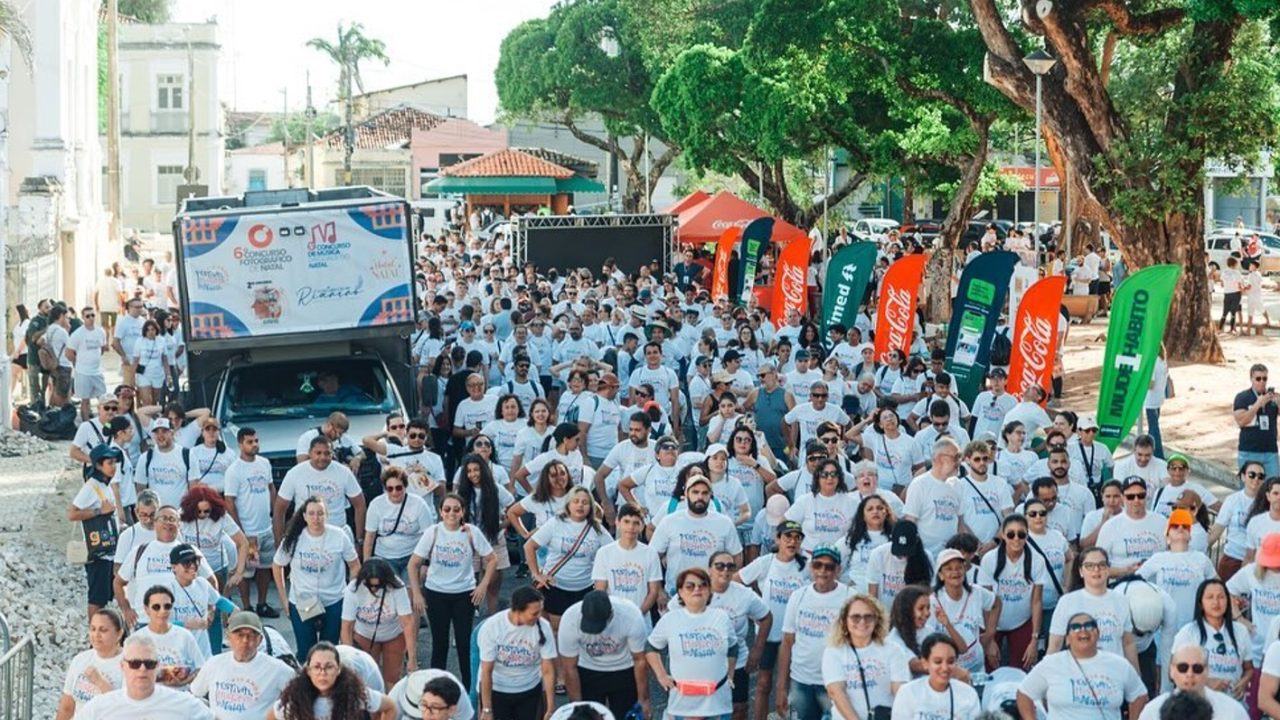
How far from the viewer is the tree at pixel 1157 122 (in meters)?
27.2

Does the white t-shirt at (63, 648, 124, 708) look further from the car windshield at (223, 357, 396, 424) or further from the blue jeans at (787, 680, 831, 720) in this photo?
the car windshield at (223, 357, 396, 424)

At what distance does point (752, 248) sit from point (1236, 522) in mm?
19257

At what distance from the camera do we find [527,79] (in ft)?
206

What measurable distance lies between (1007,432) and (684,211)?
29.3 metres

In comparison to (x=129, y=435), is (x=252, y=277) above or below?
above

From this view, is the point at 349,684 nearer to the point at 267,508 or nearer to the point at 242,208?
the point at 267,508

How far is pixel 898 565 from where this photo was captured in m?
11.1

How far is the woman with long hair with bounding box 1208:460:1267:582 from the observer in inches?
480

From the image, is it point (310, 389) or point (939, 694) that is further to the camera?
point (310, 389)

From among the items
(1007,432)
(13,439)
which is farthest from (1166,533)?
(13,439)

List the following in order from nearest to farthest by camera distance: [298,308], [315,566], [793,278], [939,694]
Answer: [939,694] → [315,566] → [298,308] → [793,278]

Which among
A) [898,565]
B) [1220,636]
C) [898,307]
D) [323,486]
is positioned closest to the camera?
[1220,636]

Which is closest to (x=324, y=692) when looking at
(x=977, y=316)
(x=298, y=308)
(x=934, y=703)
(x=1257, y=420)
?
(x=934, y=703)

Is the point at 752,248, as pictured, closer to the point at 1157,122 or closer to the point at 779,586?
the point at 1157,122
